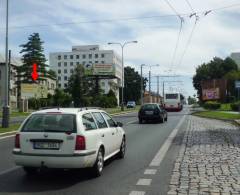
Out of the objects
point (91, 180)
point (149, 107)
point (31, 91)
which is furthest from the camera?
point (31, 91)

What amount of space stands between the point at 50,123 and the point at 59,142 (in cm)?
54

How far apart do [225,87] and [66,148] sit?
9316 cm

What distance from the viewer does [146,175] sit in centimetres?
974


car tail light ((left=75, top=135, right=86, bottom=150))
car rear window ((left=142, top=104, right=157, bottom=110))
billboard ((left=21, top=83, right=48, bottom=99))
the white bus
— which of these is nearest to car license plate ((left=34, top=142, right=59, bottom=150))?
car tail light ((left=75, top=135, right=86, bottom=150))

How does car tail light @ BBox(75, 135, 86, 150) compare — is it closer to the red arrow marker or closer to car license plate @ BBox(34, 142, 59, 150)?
car license plate @ BBox(34, 142, 59, 150)

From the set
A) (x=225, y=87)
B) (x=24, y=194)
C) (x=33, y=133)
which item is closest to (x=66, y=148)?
(x=33, y=133)

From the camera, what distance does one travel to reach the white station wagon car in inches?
357

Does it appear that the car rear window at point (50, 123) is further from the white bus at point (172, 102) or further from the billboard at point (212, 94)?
the billboard at point (212, 94)

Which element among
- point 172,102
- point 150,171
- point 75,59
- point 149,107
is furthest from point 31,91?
point 75,59

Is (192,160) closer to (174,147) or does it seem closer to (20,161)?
(174,147)

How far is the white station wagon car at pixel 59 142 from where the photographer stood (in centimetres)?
906

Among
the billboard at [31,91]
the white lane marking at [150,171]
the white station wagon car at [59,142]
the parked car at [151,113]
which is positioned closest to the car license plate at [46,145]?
the white station wagon car at [59,142]

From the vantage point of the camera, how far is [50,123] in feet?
31.2

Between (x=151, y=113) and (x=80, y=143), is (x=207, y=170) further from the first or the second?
(x=151, y=113)
